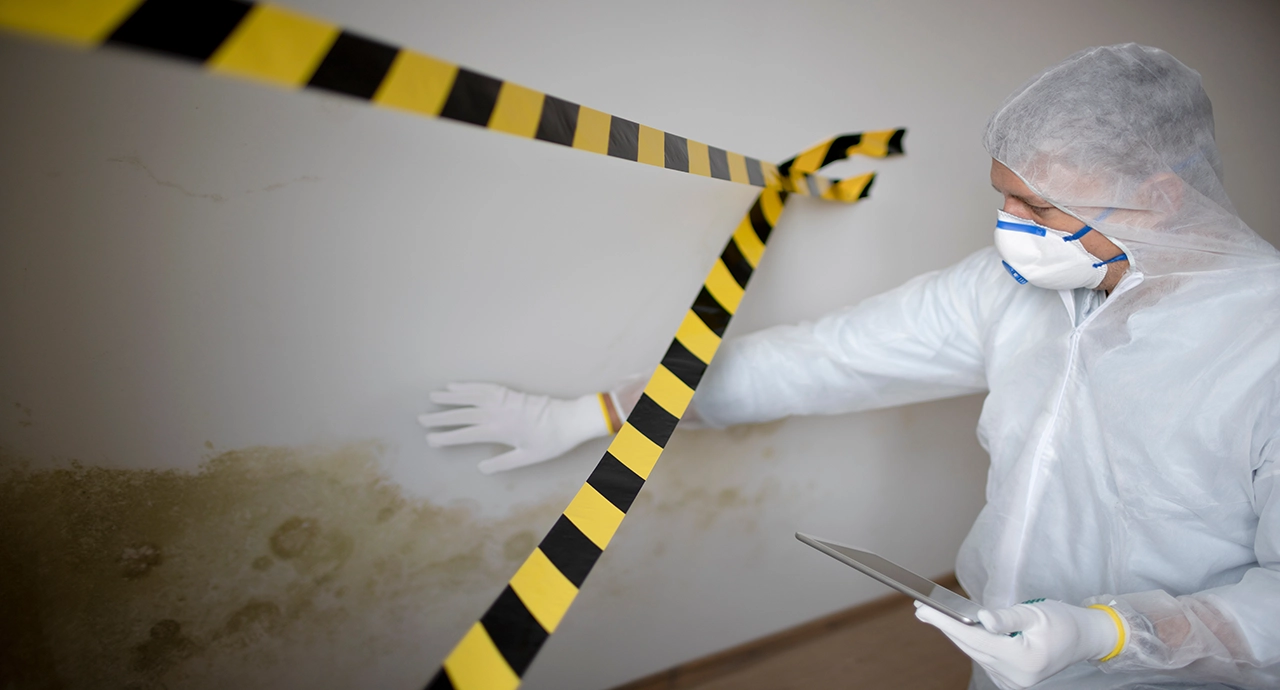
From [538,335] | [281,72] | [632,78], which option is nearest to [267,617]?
[538,335]

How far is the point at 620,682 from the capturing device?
5.32 ft

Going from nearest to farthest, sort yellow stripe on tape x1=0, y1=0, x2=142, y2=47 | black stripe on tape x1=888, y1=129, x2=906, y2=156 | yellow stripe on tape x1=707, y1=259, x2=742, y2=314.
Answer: yellow stripe on tape x1=0, y1=0, x2=142, y2=47
yellow stripe on tape x1=707, y1=259, x2=742, y2=314
black stripe on tape x1=888, y1=129, x2=906, y2=156

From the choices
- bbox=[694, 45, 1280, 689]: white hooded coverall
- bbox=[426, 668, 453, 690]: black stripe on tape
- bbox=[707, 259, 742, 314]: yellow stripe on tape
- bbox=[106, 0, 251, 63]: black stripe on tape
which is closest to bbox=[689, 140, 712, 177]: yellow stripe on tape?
bbox=[707, 259, 742, 314]: yellow stripe on tape

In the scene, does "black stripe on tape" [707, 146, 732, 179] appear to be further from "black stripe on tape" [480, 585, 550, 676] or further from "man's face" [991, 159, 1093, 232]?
"black stripe on tape" [480, 585, 550, 676]

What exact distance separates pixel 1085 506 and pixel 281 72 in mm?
1270

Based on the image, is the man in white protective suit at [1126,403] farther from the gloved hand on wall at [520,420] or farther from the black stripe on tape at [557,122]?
the black stripe on tape at [557,122]

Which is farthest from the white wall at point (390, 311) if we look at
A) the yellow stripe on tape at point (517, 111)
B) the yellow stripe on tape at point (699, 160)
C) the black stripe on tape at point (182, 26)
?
the black stripe on tape at point (182, 26)

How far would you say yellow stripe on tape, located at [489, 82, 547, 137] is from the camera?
2.35 feet

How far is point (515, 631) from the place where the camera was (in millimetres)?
880

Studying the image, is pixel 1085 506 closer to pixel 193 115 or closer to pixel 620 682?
pixel 620 682

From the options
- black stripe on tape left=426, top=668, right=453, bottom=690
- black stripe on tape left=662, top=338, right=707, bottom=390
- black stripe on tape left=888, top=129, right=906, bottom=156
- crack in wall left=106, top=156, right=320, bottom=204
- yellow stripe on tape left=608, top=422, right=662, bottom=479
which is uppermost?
black stripe on tape left=888, top=129, right=906, bottom=156

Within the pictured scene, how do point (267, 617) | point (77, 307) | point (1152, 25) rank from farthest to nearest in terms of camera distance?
point (1152, 25) → point (267, 617) → point (77, 307)

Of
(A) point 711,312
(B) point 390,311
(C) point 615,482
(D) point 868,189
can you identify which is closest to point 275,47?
(B) point 390,311

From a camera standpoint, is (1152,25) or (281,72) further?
(1152,25)
